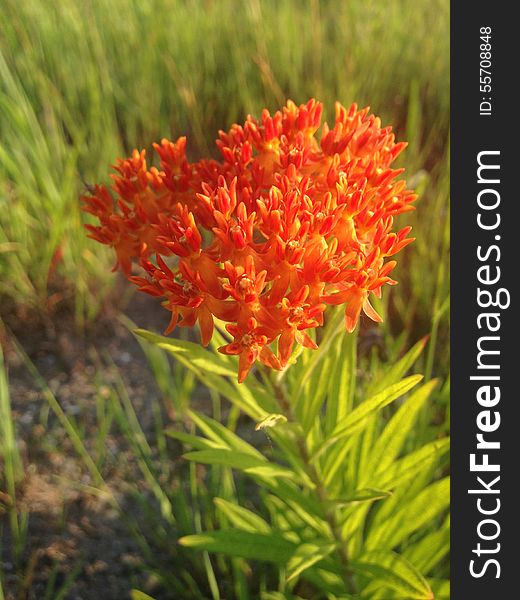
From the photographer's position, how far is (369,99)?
8.72 ft

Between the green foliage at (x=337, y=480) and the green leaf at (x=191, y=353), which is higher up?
the green leaf at (x=191, y=353)

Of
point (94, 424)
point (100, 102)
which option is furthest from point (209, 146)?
point (94, 424)

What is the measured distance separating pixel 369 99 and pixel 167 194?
1.77 m

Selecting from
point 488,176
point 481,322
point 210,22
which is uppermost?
point 210,22

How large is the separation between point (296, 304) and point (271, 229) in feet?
0.32

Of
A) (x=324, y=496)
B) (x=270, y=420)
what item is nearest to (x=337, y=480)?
(x=324, y=496)

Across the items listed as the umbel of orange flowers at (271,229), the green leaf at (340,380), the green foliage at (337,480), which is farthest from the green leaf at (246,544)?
the umbel of orange flowers at (271,229)

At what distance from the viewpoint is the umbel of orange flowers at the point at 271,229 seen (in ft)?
2.88

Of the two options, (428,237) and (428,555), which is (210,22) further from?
(428,555)

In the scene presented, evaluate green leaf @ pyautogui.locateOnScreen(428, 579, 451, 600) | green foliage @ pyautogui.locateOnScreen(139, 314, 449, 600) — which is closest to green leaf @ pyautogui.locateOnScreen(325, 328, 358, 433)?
green foliage @ pyautogui.locateOnScreen(139, 314, 449, 600)

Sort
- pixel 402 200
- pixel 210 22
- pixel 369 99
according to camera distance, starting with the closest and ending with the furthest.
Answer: pixel 402 200, pixel 369 99, pixel 210 22

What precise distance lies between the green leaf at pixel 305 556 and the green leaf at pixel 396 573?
8 centimetres

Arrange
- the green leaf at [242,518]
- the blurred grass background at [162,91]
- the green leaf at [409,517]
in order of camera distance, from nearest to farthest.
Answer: the green leaf at [409,517] → the green leaf at [242,518] → the blurred grass background at [162,91]

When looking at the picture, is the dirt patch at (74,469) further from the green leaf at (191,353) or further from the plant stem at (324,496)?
the green leaf at (191,353)
